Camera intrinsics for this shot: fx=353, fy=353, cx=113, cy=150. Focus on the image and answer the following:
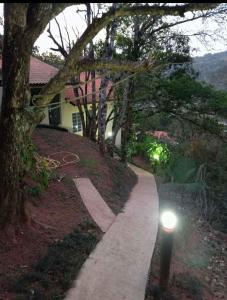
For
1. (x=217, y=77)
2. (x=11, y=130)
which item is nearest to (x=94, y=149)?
(x=11, y=130)

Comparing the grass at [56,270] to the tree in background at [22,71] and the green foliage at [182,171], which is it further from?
the green foliage at [182,171]

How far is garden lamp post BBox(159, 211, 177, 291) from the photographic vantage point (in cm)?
483

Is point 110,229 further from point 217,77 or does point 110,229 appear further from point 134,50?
point 217,77

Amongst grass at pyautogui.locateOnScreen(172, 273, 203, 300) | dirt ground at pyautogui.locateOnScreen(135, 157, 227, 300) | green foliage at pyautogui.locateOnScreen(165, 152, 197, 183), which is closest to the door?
green foliage at pyautogui.locateOnScreen(165, 152, 197, 183)

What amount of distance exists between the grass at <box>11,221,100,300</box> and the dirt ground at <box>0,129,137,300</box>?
0.14m

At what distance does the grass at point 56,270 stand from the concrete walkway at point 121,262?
4.8 inches

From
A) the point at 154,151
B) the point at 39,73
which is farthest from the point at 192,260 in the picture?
the point at 154,151

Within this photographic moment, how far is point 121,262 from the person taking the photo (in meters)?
5.59

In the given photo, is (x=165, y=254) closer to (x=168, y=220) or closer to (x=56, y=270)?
(x=168, y=220)

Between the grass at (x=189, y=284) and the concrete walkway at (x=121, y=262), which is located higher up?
the concrete walkway at (x=121, y=262)

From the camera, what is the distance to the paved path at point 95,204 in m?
7.24

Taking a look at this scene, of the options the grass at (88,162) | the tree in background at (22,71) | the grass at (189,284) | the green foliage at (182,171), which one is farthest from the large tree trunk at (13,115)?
the green foliage at (182,171)

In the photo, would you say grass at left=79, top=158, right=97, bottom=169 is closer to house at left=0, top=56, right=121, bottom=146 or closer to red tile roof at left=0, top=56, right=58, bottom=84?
house at left=0, top=56, right=121, bottom=146

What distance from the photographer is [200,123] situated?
16531mm
